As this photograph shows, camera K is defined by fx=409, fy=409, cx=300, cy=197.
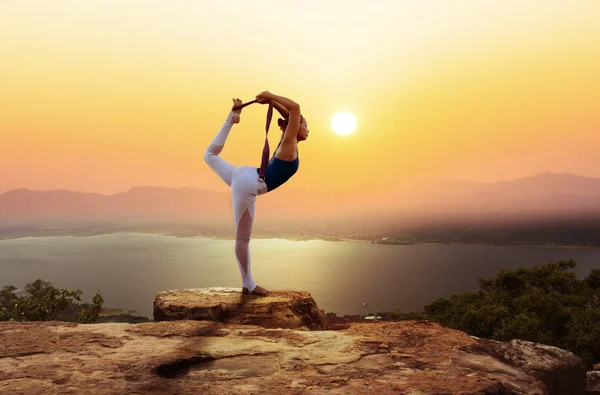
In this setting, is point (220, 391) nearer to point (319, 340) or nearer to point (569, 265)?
point (319, 340)

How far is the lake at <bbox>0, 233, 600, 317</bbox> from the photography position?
6738 cm

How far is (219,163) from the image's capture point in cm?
563

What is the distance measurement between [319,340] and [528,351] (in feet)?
6.20

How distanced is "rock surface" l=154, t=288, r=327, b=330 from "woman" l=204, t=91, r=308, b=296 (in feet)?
1.24

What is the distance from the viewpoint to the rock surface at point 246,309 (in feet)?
16.9

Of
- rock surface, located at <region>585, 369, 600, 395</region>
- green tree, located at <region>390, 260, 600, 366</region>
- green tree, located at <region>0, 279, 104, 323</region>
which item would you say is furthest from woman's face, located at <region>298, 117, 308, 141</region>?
green tree, located at <region>390, 260, 600, 366</region>

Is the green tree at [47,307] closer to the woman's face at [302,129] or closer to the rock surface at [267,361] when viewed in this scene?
the rock surface at [267,361]

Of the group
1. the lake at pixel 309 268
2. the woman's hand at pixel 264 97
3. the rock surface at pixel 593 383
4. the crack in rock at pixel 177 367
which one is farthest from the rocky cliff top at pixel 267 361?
the lake at pixel 309 268

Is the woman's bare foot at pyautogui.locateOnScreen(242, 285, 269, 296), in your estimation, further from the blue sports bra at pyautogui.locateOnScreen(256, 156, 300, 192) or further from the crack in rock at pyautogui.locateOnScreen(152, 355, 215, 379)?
the crack in rock at pyautogui.locateOnScreen(152, 355, 215, 379)

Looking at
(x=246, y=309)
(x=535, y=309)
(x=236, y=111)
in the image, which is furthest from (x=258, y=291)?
(x=535, y=309)

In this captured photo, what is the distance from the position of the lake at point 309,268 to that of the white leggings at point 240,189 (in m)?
49.3

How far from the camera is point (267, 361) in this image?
325cm

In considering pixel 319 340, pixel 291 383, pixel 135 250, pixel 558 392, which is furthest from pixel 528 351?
pixel 135 250

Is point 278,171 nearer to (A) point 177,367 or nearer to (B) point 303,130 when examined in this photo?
(B) point 303,130
